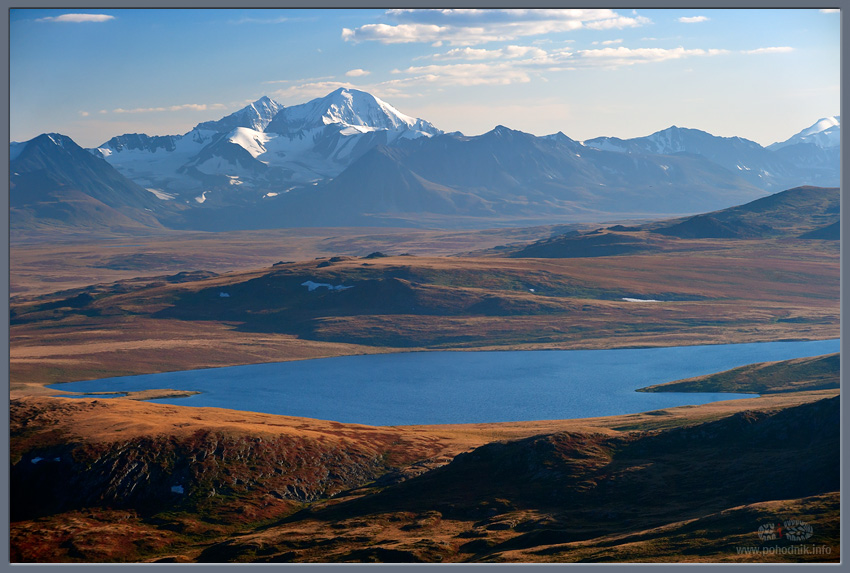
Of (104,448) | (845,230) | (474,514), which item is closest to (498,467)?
(474,514)

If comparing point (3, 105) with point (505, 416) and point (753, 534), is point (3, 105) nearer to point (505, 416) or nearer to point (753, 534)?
point (753, 534)

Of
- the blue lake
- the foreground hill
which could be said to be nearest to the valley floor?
the foreground hill

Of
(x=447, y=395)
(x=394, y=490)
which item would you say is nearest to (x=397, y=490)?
(x=394, y=490)

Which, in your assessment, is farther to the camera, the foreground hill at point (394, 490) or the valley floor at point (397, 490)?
the foreground hill at point (394, 490)

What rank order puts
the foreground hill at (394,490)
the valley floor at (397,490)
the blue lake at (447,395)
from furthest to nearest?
the blue lake at (447,395) < the foreground hill at (394,490) < the valley floor at (397,490)

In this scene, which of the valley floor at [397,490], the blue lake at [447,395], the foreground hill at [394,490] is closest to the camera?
the valley floor at [397,490]

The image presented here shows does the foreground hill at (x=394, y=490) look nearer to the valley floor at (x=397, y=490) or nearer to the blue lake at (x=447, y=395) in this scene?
the valley floor at (x=397, y=490)

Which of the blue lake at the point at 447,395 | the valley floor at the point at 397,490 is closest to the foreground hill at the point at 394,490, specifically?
the valley floor at the point at 397,490

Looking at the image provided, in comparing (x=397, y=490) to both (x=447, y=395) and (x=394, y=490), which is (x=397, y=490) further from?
(x=447, y=395)

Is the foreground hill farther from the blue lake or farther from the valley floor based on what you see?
the blue lake

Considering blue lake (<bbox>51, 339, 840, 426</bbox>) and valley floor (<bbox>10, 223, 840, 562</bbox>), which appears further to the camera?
blue lake (<bbox>51, 339, 840, 426</bbox>)

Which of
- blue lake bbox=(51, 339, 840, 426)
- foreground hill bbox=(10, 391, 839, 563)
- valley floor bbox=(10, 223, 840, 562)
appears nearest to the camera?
valley floor bbox=(10, 223, 840, 562)

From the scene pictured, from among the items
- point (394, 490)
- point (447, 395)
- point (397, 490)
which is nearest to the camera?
point (397, 490)
